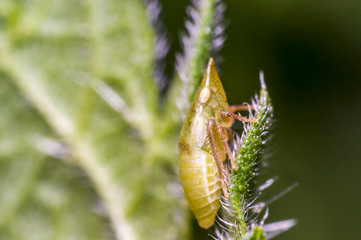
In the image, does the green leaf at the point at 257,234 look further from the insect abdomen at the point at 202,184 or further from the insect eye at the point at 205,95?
the insect eye at the point at 205,95

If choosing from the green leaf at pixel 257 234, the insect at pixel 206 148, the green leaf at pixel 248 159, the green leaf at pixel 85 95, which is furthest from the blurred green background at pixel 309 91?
the green leaf at pixel 257 234

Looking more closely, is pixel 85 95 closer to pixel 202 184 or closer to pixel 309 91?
pixel 202 184

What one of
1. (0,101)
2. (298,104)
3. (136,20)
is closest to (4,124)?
(0,101)

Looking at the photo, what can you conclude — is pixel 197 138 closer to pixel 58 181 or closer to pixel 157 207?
pixel 157 207

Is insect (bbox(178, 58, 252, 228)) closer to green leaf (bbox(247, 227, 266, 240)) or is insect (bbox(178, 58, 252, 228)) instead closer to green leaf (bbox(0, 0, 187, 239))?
green leaf (bbox(247, 227, 266, 240))

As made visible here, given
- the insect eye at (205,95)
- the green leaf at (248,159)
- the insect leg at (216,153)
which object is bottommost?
the green leaf at (248,159)

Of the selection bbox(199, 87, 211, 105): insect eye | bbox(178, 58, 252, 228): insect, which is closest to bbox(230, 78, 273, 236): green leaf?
bbox(178, 58, 252, 228): insect
